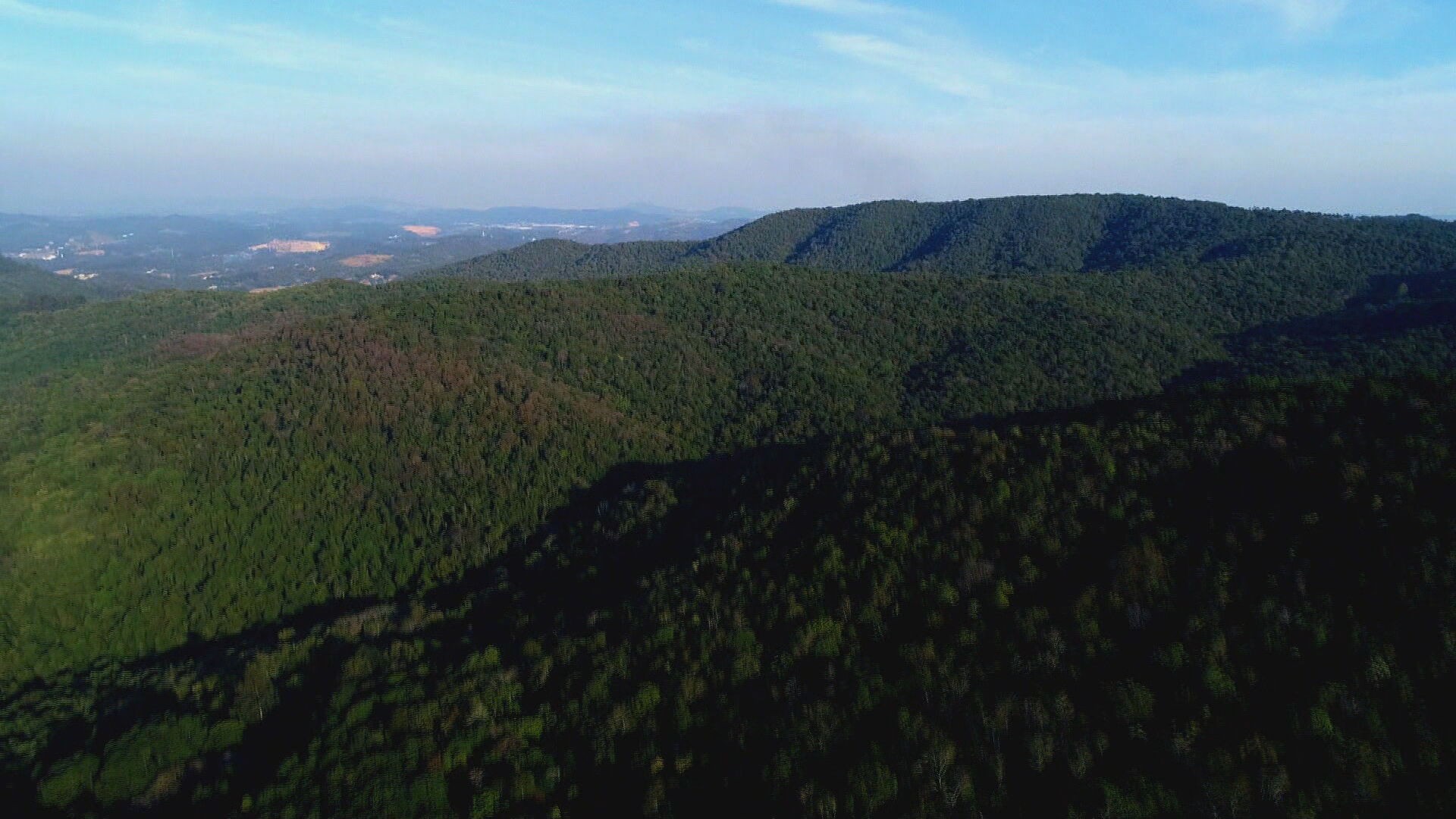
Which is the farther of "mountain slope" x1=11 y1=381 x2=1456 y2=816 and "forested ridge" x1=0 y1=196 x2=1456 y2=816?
"forested ridge" x1=0 y1=196 x2=1456 y2=816

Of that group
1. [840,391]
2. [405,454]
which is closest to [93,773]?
[405,454]

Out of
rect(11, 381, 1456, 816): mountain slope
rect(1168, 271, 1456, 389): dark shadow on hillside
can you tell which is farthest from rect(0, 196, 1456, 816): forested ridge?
rect(1168, 271, 1456, 389): dark shadow on hillside

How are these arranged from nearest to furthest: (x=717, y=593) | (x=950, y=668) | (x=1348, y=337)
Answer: (x=950, y=668), (x=717, y=593), (x=1348, y=337)

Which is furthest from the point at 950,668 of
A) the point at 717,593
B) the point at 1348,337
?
the point at 1348,337

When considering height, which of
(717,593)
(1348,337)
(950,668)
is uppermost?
(1348,337)

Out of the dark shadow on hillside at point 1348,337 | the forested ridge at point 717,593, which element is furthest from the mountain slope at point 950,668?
the dark shadow on hillside at point 1348,337

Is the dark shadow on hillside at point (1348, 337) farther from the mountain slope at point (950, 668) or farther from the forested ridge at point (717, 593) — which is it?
the mountain slope at point (950, 668)

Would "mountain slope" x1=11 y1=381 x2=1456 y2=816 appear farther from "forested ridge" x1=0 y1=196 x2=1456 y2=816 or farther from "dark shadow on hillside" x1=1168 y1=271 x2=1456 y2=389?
"dark shadow on hillside" x1=1168 y1=271 x2=1456 y2=389

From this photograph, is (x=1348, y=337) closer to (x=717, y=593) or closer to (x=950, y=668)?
(x=950, y=668)

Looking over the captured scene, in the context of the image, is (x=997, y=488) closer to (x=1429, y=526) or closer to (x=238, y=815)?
(x=1429, y=526)

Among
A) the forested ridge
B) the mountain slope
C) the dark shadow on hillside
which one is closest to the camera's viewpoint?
the mountain slope
